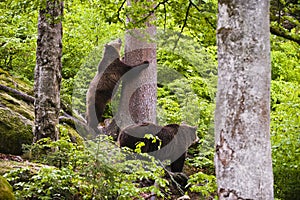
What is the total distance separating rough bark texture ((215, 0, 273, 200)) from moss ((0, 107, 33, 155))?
17.0 feet

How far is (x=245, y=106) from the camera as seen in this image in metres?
2.41

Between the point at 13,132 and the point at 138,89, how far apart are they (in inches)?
108

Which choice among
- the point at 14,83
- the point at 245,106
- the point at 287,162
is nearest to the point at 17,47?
the point at 14,83

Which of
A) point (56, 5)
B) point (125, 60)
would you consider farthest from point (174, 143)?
point (56, 5)

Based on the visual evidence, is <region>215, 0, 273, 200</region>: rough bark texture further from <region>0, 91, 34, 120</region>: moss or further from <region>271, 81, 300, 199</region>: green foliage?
<region>0, 91, 34, 120</region>: moss

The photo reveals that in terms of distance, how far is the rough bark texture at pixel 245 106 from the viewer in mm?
2383

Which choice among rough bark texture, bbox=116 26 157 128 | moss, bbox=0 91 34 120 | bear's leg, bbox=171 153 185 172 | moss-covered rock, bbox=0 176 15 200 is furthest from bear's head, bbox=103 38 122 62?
moss-covered rock, bbox=0 176 15 200

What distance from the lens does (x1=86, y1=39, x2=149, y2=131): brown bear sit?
8164mm

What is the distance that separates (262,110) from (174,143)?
549 cm

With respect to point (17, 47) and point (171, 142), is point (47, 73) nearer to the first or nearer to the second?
point (171, 142)

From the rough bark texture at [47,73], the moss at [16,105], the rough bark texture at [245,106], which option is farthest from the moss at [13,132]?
the rough bark texture at [245,106]

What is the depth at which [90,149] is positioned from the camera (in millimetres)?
4320

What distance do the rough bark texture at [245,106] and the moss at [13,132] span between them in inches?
203

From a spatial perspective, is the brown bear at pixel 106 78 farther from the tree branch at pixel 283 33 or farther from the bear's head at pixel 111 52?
the tree branch at pixel 283 33
